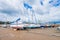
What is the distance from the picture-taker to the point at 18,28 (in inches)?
1355

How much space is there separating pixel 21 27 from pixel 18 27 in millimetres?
1224

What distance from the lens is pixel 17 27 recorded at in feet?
113

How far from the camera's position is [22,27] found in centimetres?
3531

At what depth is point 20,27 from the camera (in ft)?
114

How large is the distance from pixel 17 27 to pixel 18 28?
1.54ft

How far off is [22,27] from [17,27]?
1792 millimetres

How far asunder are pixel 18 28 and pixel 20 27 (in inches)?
30.1

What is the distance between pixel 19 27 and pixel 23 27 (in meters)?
1.76

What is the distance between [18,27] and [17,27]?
1.24ft

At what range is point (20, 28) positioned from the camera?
34781mm

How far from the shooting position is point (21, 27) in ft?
115

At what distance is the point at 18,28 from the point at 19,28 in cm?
33

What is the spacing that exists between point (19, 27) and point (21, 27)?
0.89m

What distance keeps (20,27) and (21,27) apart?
50 cm
